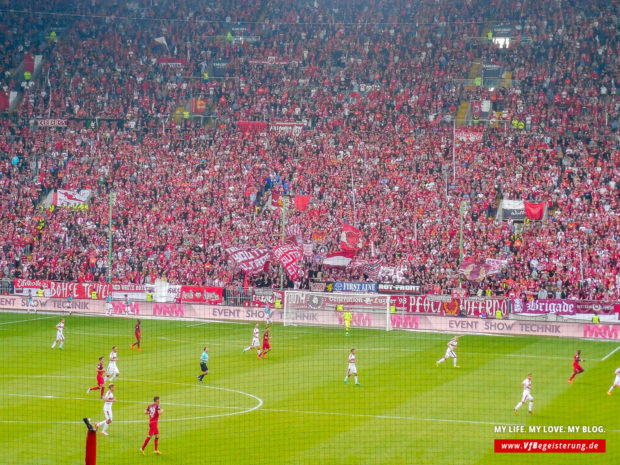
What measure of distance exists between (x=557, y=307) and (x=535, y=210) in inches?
320

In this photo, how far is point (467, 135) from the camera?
5953 cm

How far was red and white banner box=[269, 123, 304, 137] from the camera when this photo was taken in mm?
63844

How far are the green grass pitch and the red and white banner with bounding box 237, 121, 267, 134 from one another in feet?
77.6

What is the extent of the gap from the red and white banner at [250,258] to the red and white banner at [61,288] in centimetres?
769


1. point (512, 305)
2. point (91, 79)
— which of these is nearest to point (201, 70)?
point (91, 79)

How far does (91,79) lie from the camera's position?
235 feet

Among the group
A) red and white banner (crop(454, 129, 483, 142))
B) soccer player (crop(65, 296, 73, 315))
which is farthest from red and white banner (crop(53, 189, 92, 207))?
red and white banner (crop(454, 129, 483, 142))

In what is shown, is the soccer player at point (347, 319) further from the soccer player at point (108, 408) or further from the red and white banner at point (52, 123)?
the red and white banner at point (52, 123)

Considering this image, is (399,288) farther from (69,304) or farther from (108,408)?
(108,408)

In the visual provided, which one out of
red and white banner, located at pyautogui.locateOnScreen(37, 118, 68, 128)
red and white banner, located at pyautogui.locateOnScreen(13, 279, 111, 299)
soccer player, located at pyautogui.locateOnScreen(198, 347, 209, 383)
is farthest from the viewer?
red and white banner, located at pyautogui.locateOnScreen(37, 118, 68, 128)

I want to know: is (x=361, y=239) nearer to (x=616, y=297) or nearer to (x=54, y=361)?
(x=616, y=297)

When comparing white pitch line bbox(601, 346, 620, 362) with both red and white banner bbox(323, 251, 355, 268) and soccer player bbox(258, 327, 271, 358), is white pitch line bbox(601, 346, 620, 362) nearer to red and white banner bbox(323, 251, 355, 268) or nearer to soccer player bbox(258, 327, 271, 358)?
soccer player bbox(258, 327, 271, 358)

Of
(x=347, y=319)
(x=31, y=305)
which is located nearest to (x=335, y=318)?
(x=347, y=319)

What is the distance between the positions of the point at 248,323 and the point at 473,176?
683 inches
